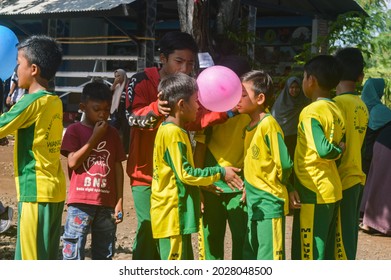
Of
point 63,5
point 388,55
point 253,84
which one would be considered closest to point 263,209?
point 253,84

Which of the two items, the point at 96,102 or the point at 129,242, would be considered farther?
the point at 129,242

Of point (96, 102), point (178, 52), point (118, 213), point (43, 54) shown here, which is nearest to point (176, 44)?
point (178, 52)

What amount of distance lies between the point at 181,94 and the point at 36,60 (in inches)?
33.3

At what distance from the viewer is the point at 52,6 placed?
46.5 feet

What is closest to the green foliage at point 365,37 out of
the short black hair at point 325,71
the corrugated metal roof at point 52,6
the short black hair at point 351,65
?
the corrugated metal roof at point 52,6

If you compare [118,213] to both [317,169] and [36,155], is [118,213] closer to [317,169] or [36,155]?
[36,155]

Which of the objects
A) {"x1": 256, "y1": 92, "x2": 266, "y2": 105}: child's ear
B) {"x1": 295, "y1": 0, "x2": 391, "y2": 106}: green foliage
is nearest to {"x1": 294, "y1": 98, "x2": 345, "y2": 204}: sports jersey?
{"x1": 256, "y1": 92, "x2": 266, "y2": 105}: child's ear

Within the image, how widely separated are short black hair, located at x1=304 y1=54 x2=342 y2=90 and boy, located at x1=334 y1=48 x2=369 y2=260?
274mm

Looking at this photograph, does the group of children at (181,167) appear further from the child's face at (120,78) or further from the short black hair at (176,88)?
the child's face at (120,78)

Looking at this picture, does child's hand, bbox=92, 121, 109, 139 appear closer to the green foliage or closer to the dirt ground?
the dirt ground

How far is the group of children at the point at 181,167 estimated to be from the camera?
12.9 feet

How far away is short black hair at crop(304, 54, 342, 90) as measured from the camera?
4.52m

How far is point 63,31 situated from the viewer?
16.1 meters
